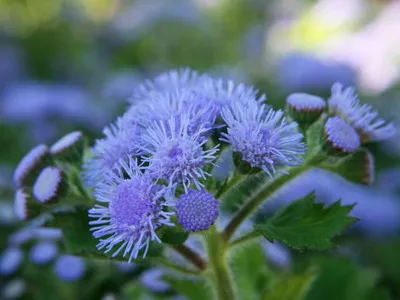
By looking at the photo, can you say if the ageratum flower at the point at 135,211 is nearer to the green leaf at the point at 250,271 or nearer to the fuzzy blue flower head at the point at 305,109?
the fuzzy blue flower head at the point at 305,109

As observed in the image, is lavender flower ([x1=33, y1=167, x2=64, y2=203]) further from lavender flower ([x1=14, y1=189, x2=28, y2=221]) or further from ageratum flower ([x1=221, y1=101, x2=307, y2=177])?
ageratum flower ([x1=221, y1=101, x2=307, y2=177])

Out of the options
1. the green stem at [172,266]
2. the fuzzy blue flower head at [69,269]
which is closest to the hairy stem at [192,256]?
the green stem at [172,266]

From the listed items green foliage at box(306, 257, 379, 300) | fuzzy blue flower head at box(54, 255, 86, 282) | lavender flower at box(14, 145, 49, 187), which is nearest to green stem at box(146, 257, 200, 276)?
lavender flower at box(14, 145, 49, 187)

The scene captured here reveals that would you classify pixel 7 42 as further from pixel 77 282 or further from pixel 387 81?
pixel 77 282

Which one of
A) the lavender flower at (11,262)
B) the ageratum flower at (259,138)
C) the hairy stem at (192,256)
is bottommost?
the lavender flower at (11,262)

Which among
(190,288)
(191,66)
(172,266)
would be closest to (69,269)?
(190,288)

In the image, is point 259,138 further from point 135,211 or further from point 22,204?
point 22,204

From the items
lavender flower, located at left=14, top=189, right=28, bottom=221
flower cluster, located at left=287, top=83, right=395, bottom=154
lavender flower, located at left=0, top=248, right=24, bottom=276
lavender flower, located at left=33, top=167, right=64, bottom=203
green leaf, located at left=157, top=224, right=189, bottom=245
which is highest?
flower cluster, located at left=287, top=83, right=395, bottom=154
